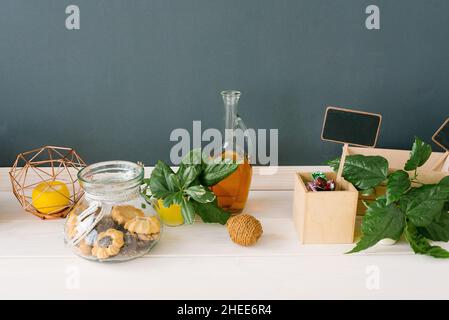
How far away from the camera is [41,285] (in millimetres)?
763

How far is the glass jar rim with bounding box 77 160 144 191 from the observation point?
2.72ft

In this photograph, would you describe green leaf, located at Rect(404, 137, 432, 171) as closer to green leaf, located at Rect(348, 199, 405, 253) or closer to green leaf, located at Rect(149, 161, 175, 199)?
green leaf, located at Rect(348, 199, 405, 253)

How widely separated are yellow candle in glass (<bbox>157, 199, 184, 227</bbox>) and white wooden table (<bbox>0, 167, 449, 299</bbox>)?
22 mm

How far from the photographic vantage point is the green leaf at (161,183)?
0.90 meters

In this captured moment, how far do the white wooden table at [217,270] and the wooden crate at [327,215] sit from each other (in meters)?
0.02

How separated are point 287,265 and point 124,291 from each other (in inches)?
10.8

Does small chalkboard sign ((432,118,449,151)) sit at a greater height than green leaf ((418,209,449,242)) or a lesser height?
greater

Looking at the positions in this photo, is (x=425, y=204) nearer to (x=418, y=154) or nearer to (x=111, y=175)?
(x=418, y=154)

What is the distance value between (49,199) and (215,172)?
348 mm

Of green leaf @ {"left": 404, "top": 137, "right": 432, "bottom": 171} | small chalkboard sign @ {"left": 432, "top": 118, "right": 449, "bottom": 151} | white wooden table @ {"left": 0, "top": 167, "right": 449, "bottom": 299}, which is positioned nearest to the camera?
white wooden table @ {"left": 0, "top": 167, "right": 449, "bottom": 299}

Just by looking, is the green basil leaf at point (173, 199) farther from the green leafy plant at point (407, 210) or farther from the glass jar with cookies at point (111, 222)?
the green leafy plant at point (407, 210)

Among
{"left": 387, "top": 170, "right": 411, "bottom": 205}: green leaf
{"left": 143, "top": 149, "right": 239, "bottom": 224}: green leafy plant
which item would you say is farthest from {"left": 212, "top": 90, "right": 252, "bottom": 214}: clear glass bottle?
{"left": 387, "top": 170, "right": 411, "bottom": 205}: green leaf

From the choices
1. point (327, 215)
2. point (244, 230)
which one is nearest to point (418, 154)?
point (327, 215)

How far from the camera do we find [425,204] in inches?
32.1
